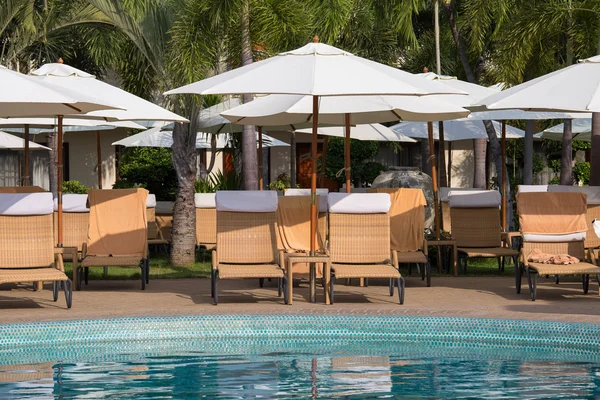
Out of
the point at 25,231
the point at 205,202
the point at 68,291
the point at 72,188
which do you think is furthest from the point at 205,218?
the point at 72,188

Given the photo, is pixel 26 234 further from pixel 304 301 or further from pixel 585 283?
pixel 585 283

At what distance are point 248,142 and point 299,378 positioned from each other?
888 centimetres

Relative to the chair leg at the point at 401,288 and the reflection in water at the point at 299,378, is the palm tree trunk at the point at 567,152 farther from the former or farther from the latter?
the reflection in water at the point at 299,378

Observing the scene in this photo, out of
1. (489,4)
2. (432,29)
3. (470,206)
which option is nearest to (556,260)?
(470,206)

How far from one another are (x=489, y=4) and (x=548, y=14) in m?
4.24

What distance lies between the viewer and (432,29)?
32656 millimetres

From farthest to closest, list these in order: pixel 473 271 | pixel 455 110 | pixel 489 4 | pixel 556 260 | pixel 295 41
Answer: pixel 489 4
pixel 295 41
pixel 473 271
pixel 455 110
pixel 556 260

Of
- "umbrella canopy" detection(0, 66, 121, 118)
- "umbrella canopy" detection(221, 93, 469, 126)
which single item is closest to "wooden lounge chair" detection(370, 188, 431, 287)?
"umbrella canopy" detection(221, 93, 469, 126)

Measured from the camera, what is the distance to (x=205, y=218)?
15.4 m

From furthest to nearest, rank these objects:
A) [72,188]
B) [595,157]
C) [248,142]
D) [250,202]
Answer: [72,188]
[248,142]
[595,157]
[250,202]

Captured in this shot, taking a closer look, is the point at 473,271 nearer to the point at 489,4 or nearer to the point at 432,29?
the point at 489,4

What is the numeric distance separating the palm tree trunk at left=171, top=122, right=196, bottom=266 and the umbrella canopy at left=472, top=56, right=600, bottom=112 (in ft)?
17.8

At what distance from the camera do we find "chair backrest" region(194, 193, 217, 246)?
50.4ft

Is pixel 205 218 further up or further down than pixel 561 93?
further down
